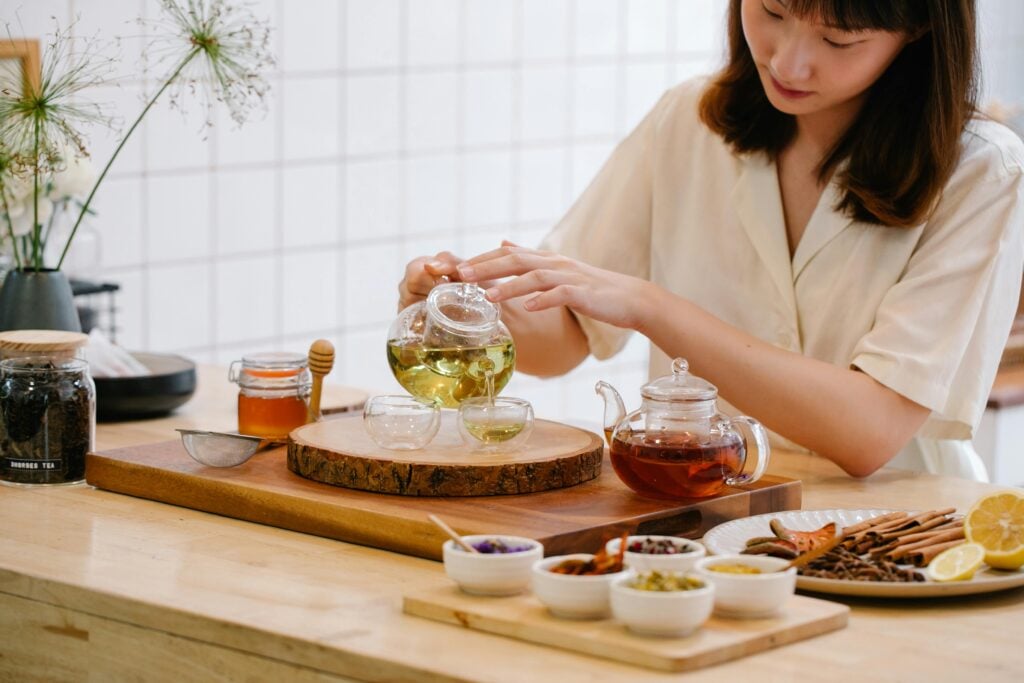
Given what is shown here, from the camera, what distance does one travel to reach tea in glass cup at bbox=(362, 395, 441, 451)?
1602 millimetres

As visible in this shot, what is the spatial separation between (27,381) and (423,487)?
0.47 m

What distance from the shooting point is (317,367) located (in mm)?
1830

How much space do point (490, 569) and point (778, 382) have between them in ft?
2.22

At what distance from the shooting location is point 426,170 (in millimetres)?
3398

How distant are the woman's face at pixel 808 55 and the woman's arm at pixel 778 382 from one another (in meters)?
0.29

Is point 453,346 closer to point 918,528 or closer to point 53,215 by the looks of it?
point 918,528

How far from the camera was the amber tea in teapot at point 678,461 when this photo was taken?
1.53 meters

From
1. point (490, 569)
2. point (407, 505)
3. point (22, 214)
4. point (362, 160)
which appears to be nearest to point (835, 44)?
point (407, 505)

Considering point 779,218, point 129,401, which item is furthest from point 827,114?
point 129,401

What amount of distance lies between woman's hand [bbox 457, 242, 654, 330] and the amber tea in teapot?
229 mm

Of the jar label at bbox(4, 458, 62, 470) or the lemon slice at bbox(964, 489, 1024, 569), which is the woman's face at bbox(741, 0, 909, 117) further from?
the jar label at bbox(4, 458, 62, 470)

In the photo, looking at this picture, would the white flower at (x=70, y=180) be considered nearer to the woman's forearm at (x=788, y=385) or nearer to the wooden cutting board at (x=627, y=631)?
the woman's forearm at (x=788, y=385)

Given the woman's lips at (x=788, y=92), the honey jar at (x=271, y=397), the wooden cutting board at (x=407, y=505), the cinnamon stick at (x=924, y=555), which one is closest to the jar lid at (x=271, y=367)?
the honey jar at (x=271, y=397)

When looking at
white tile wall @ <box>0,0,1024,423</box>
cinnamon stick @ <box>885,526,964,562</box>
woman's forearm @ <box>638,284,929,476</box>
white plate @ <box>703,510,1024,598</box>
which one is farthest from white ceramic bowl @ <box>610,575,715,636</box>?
white tile wall @ <box>0,0,1024,423</box>
